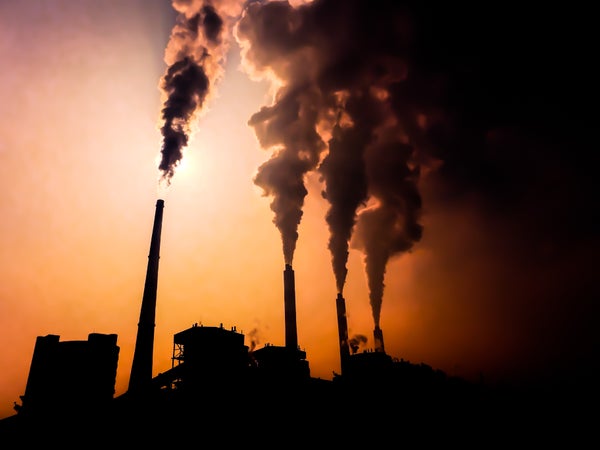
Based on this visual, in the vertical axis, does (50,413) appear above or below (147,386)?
below

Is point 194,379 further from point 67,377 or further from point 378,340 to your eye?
point 378,340

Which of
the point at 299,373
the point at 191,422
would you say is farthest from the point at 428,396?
the point at 191,422

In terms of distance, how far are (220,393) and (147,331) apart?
5.57m

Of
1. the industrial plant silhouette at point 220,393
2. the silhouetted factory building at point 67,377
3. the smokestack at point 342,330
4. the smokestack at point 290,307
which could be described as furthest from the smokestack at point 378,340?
the silhouetted factory building at point 67,377

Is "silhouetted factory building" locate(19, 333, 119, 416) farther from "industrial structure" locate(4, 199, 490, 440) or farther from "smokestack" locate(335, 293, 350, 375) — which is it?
"smokestack" locate(335, 293, 350, 375)

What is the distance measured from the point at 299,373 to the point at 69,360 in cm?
1599

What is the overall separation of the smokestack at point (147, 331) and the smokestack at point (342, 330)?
16.8 meters

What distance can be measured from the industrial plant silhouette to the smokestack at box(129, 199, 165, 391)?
0.18 ft

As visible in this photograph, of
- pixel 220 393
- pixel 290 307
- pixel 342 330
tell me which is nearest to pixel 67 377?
pixel 220 393

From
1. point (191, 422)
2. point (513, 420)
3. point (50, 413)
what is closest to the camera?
point (50, 413)

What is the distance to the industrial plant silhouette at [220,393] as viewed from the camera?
47.5ft

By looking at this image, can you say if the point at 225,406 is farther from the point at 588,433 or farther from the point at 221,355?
the point at 588,433

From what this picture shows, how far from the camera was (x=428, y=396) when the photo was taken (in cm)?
2241

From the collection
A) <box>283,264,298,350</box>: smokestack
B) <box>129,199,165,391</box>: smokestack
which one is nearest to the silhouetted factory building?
<box>129,199,165,391</box>: smokestack
